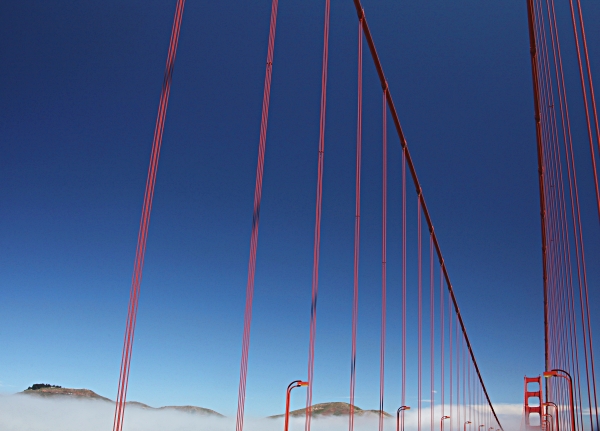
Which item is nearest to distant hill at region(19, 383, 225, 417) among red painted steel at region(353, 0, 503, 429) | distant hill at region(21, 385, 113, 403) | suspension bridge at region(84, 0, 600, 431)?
distant hill at region(21, 385, 113, 403)

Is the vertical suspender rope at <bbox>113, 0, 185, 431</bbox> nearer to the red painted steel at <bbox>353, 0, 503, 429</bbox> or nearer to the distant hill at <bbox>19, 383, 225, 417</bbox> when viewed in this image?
the red painted steel at <bbox>353, 0, 503, 429</bbox>

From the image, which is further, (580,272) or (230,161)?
(230,161)

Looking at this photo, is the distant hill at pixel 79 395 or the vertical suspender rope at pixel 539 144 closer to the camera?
the vertical suspender rope at pixel 539 144

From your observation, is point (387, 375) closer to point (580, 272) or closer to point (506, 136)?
point (506, 136)

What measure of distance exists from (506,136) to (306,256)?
33.1 ft

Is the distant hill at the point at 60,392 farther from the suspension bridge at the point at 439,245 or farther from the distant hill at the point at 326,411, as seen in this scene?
the distant hill at the point at 326,411

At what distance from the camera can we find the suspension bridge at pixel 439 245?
16.7 ft

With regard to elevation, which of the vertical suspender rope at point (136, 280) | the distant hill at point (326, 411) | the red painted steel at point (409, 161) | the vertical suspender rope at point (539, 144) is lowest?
the vertical suspender rope at point (136, 280)

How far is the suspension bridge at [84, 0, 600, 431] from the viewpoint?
5.09m

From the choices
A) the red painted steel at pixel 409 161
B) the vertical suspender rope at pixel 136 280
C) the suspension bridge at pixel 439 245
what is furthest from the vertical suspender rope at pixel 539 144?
the vertical suspender rope at pixel 136 280

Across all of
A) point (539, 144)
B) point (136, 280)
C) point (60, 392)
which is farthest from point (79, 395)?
point (136, 280)

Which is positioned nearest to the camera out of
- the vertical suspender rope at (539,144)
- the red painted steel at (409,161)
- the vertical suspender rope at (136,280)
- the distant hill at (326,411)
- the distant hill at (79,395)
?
the vertical suspender rope at (136,280)

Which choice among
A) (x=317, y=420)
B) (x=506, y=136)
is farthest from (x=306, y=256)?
(x=317, y=420)

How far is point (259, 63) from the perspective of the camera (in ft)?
88.6
